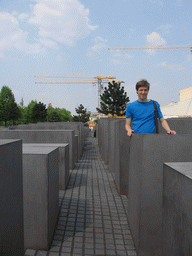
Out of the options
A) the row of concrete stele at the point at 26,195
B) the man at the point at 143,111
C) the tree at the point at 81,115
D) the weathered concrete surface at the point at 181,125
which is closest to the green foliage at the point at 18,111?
the tree at the point at 81,115

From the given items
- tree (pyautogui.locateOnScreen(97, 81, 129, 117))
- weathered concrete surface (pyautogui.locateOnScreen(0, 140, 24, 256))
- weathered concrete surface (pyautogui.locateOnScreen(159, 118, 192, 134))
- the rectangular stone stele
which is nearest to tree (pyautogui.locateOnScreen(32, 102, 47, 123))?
tree (pyautogui.locateOnScreen(97, 81, 129, 117))

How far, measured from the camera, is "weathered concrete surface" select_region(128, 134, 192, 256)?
2793mm

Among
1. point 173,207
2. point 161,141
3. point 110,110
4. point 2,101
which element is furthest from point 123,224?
point 2,101

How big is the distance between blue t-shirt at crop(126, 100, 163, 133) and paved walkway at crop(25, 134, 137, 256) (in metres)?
1.84

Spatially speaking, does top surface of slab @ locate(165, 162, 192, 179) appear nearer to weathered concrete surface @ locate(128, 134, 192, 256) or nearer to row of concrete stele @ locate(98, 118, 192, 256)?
row of concrete stele @ locate(98, 118, 192, 256)

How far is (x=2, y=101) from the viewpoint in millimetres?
42375

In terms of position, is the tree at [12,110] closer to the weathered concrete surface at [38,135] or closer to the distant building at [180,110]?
the distant building at [180,110]

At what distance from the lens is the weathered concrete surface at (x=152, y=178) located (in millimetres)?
2793

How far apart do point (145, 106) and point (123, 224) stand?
90.4 inches

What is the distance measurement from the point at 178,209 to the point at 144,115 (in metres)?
1.93

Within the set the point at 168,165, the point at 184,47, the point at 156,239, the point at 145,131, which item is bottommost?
the point at 156,239

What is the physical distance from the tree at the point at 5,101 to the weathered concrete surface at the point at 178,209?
43239mm

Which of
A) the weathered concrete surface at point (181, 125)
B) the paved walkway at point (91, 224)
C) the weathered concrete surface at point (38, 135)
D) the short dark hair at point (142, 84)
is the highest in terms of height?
the short dark hair at point (142, 84)

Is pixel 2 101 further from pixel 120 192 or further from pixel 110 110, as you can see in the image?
pixel 120 192
